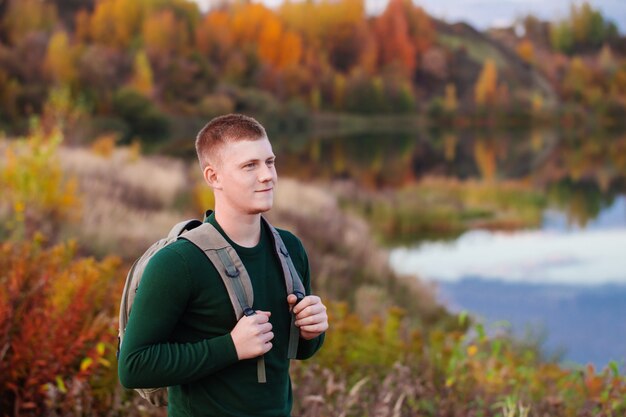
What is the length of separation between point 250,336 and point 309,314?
0.20 metres

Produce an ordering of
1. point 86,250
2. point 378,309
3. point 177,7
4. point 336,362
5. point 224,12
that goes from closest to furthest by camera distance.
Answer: point 336,362, point 86,250, point 378,309, point 177,7, point 224,12

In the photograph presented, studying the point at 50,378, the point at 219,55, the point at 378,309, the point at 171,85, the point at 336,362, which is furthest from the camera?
the point at 219,55

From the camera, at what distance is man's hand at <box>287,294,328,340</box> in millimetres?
2229

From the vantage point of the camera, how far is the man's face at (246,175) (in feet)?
7.15

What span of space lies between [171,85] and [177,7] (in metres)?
36.6

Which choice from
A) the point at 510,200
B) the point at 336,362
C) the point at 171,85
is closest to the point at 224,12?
the point at 171,85

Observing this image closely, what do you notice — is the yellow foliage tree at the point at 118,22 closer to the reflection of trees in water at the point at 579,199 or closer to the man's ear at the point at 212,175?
the reflection of trees in water at the point at 579,199

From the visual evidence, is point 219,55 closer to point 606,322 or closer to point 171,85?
point 171,85

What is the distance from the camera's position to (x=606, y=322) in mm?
11891

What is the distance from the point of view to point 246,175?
7.14ft

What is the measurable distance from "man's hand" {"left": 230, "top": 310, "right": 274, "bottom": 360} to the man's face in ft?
0.99

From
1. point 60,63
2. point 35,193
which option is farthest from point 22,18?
point 35,193

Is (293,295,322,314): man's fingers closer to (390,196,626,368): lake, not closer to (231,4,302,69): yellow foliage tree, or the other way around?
(390,196,626,368): lake

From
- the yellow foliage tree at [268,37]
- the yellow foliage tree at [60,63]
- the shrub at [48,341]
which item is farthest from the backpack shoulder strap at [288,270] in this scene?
the yellow foliage tree at [268,37]
